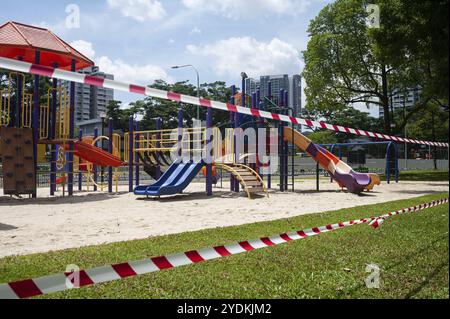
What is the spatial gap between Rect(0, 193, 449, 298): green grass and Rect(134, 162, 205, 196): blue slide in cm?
753

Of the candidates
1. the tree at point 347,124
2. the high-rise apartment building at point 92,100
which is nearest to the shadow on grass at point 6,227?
the high-rise apartment building at point 92,100

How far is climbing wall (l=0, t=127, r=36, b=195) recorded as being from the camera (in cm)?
1370

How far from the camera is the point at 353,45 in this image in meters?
30.4

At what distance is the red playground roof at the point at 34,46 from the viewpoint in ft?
48.3

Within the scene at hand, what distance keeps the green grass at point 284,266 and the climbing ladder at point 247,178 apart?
318 inches

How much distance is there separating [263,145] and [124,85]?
14.1 m

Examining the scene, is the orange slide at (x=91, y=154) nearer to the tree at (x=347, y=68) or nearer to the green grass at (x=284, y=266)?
the green grass at (x=284, y=266)

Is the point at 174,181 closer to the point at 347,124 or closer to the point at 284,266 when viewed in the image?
the point at 284,266

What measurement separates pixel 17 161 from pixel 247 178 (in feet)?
28.0

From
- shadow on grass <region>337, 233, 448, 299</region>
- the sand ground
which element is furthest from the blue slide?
shadow on grass <region>337, 233, 448, 299</region>

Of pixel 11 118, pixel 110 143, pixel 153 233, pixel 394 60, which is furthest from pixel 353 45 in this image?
pixel 153 233

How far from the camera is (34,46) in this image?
48.2ft

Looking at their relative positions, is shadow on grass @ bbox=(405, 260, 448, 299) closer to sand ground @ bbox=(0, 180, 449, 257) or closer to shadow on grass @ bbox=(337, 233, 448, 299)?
shadow on grass @ bbox=(337, 233, 448, 299)
